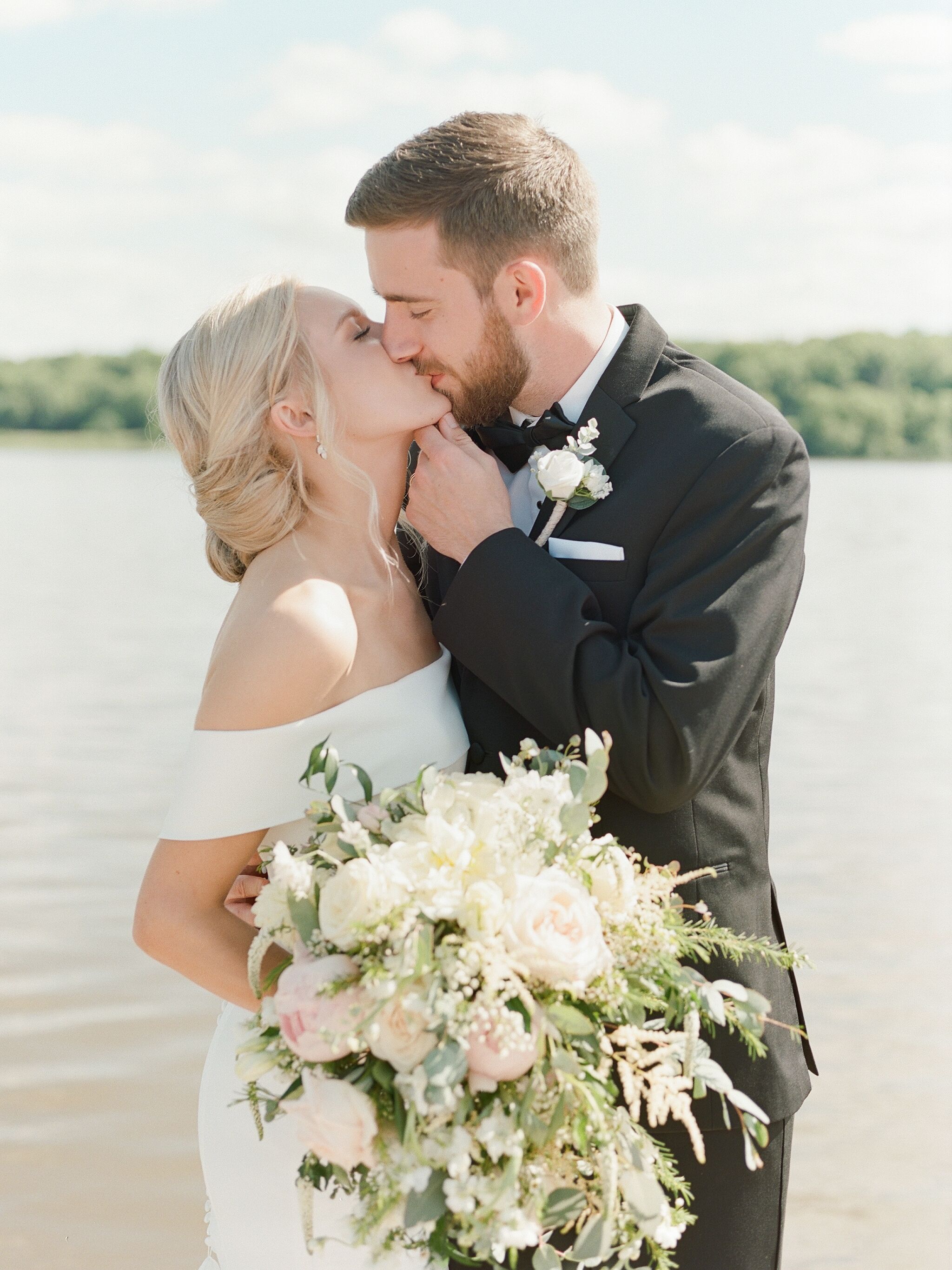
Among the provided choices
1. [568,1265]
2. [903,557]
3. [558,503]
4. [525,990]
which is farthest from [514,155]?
[903,557]

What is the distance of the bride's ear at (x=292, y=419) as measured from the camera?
117 inches

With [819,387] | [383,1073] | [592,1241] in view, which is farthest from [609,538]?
[819,387]

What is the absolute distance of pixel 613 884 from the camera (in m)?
2.12

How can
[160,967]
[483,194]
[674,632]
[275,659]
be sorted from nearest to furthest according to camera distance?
[674,632], [275,659], [483,194], [160,967]

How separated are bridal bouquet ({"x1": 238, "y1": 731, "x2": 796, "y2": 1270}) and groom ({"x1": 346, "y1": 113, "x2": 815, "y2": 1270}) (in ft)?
1.41

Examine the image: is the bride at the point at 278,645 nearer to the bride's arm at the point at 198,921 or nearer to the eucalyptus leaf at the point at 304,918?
the bride's arm at the point at 198,921

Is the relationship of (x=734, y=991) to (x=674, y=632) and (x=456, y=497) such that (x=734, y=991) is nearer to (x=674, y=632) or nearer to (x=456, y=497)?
(x=674, y=632)

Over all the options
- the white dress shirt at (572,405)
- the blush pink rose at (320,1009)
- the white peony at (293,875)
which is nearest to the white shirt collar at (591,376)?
the white dress shirt at (572,405)

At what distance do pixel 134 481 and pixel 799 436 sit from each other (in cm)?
4596

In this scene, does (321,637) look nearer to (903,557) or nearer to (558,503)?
(558,503)

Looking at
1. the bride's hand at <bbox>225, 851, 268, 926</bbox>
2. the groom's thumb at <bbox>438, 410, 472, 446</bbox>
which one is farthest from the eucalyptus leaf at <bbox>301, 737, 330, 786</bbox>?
the groom's thumb at <bbox>438, 410, 472, 446</bbox>

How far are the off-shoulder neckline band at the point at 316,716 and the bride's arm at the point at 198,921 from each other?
215 mm

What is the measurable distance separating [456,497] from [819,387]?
2018 inches

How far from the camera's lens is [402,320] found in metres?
3.14
